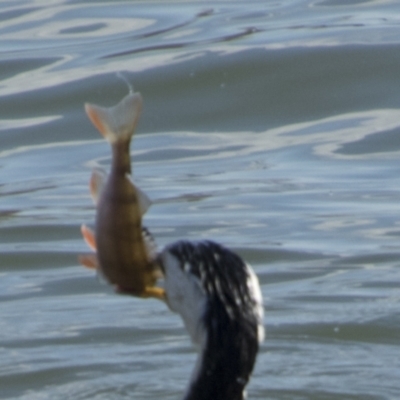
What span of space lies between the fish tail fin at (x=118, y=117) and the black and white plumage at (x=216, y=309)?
0.43 m

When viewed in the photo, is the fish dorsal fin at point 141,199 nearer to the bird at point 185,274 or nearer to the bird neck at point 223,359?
the bird at point 185,274

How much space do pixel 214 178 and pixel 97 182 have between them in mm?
5551

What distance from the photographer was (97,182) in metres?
4.99

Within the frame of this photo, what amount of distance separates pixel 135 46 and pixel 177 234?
5.15m

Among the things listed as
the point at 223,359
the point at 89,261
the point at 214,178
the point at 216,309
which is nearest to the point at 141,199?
the point at 89,261

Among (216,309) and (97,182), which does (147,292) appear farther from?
(97,182)

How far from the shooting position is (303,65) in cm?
1309

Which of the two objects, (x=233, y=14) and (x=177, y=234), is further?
(x=233, y=14)

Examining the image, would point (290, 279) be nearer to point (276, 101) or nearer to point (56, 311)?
point (56, 311)

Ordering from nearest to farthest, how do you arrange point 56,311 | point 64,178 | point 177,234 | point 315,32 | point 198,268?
point 198,268
point 56,311
point 177,234
point 64,178
point 315,32

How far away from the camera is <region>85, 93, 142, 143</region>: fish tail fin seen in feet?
15.5

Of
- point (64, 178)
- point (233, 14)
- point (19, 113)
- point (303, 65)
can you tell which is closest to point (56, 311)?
point (64, 178)

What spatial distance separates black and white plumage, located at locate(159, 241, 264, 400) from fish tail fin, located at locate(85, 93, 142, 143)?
1.42ft

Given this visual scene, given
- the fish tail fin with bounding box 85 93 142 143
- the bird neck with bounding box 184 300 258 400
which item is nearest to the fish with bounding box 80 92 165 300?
the fish tail fin with bounding box 85 93 142 143
